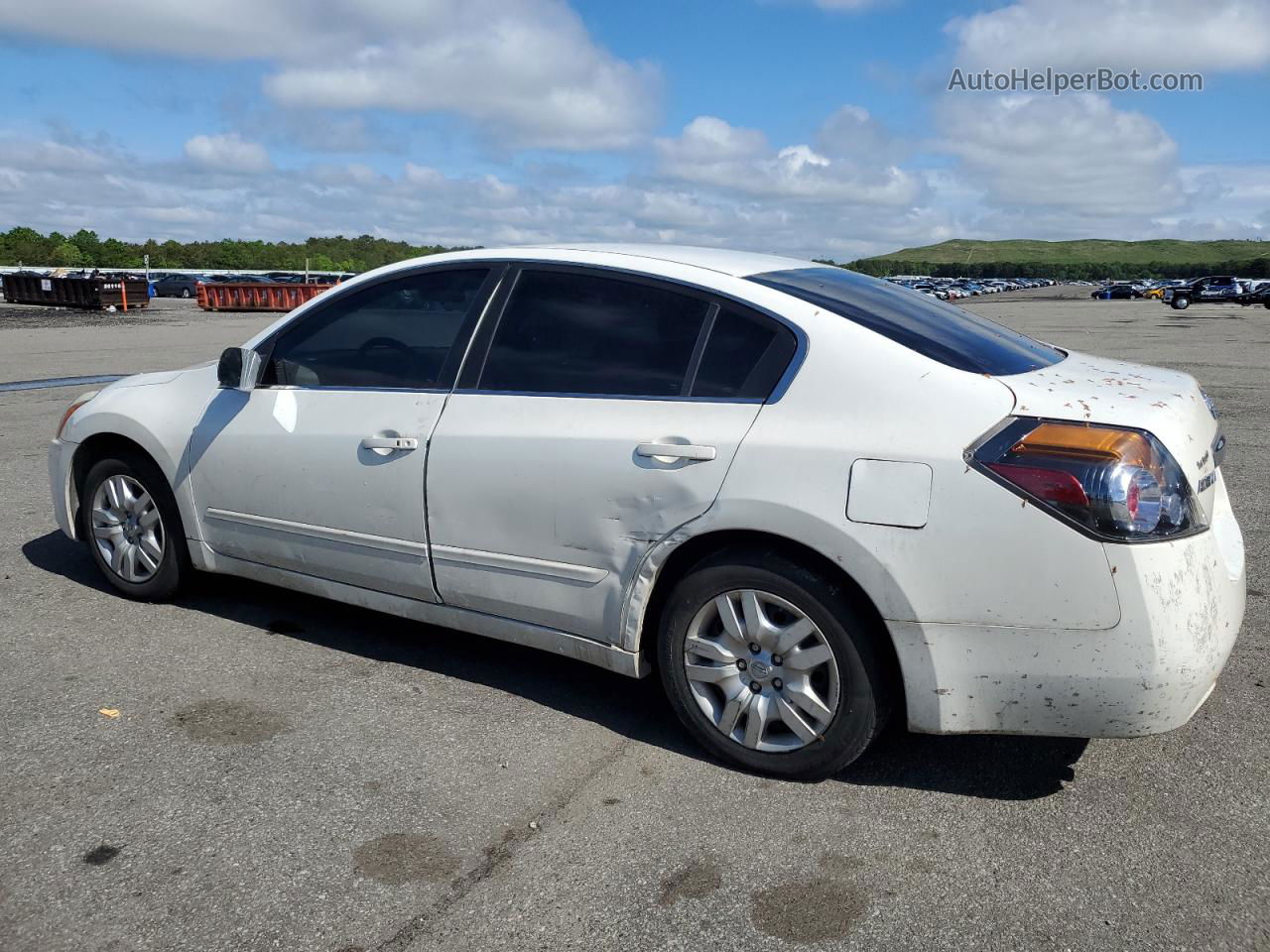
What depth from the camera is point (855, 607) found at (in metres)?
3.12

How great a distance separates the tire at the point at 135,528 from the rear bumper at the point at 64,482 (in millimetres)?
74

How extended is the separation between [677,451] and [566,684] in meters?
1.23

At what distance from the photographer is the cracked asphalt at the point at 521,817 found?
260cm

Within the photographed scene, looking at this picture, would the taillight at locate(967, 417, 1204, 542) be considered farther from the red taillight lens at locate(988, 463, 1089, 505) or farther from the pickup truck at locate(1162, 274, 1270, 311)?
the pickup truck at locate(1162, 274, 1270, 311)

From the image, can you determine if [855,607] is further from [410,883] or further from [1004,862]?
[410,883]

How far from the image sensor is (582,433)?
11.5 ft

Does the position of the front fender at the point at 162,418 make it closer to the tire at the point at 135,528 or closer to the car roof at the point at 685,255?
the tire at the point at 135,528

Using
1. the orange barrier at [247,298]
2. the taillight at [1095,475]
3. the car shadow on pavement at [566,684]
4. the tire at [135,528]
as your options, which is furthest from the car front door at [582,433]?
the orange barrier at [247,298]

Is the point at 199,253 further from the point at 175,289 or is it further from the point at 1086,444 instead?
the point at 1086,444

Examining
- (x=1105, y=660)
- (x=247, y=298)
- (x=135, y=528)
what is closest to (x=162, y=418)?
(x=135, y=528)

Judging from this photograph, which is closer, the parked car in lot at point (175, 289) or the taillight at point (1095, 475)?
the taillight at point (1095, 475)

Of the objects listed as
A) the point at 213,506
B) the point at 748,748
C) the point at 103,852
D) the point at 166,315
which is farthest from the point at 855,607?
the point at 166,315

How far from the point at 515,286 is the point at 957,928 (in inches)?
96.8

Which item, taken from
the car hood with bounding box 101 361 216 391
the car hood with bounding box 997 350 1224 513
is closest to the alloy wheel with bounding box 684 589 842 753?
the car hood with bounding box 997 350 1224 513
